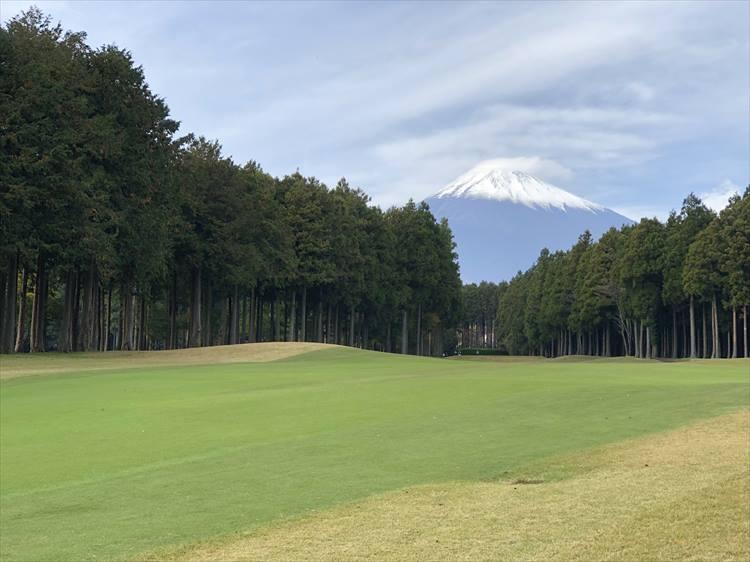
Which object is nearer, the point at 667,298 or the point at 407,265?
the point at 667,298

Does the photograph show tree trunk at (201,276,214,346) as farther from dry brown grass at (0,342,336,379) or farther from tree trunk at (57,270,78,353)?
dry brown grass at (0,342,336,379)

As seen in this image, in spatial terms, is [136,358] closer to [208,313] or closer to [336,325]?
[208,313]

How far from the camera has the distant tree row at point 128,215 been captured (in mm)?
38094

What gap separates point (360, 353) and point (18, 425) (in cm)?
3092

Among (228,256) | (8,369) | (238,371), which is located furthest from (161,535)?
(228,256)

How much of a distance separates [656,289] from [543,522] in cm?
7587

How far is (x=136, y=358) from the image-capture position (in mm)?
41531

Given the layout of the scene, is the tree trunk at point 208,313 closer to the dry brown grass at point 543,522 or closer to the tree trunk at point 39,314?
the tree trunk at point 39,314

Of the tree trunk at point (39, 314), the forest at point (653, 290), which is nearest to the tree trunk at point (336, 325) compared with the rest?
the forest at point (653, 290)

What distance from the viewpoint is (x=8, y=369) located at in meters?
31.3

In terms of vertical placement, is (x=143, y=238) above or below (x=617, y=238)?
below

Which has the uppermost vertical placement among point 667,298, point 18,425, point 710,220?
point 710,220

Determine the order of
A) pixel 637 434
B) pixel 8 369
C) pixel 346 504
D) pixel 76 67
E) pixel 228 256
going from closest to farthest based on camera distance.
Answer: pixel 346 504 → pixel 637 434 → pixel 8 369 → pixel 76 67 → pixel 228 256

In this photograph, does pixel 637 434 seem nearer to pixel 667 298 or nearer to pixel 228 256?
pixel 228 256
